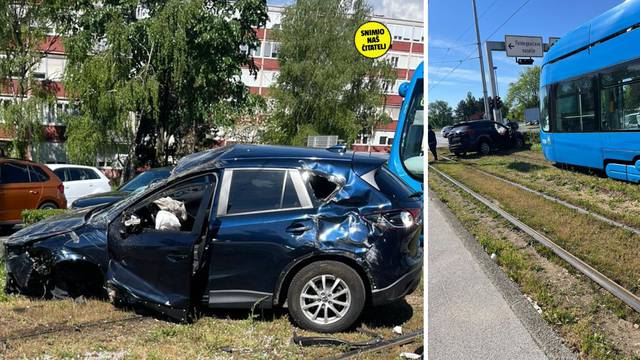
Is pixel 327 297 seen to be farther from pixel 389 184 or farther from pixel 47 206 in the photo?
pixel 47 206

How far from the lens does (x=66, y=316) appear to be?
506 cm

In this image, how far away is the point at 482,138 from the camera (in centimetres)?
182

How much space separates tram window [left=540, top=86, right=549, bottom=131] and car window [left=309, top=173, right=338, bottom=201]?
2.97m

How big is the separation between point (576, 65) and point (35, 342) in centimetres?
431

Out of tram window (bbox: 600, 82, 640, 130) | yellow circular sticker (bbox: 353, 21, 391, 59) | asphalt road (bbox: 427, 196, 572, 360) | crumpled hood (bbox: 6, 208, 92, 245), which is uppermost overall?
yellow circular sticker (bbox: 353, 21, 391, 59)

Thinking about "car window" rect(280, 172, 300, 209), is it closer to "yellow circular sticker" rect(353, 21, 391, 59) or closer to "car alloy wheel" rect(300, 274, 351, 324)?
"car alloy wheel" rect(300, 274, 351, 324)

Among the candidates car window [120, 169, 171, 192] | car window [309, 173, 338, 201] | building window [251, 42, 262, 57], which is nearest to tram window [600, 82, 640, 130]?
car window [309, 173, 338, 201]

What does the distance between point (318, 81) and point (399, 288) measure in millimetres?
20819

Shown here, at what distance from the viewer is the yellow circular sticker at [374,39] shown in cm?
325

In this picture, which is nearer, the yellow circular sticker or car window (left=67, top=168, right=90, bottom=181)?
the yellow circular sticker

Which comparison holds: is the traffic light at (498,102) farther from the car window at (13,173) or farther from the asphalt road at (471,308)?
the car window at (13,173)

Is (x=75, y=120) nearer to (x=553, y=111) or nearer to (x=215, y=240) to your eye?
(x=215, y=240)

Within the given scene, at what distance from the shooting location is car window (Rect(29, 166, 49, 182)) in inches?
453

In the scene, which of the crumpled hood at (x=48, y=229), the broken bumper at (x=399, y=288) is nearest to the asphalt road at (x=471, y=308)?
the broken bumper at (x=399, y=288)
